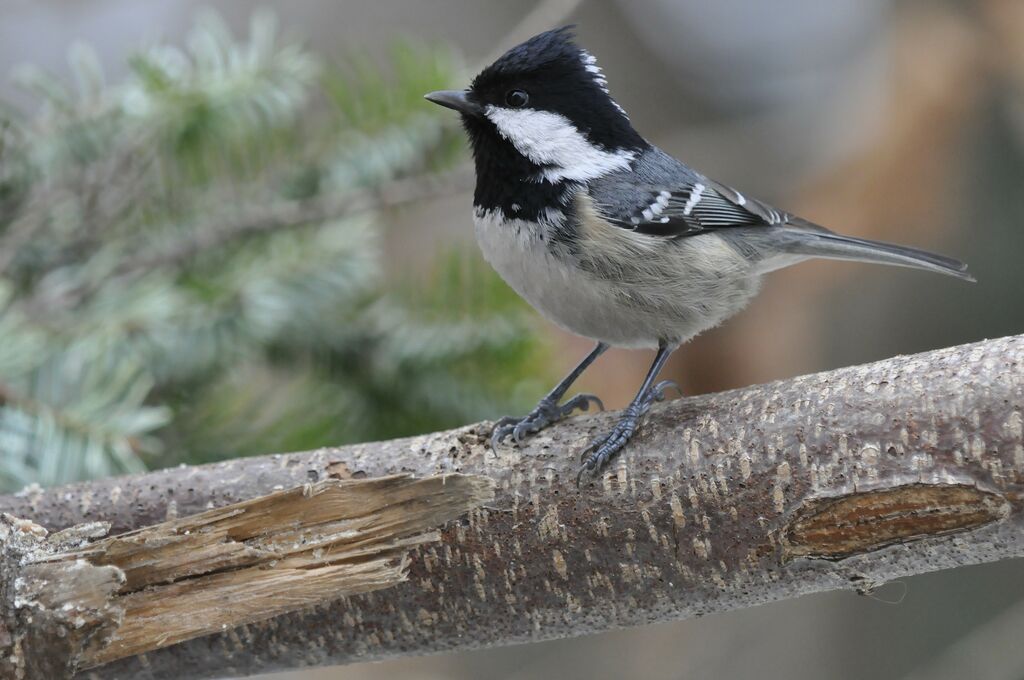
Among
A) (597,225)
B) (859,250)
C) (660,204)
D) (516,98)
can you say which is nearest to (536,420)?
(597,225)

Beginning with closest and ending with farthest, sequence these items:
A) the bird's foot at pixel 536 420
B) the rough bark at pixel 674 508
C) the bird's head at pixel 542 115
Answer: the rough bark at pixel 674 508 < the bird's foot at pixel 536 420 < the bird's head at pixel 542 115

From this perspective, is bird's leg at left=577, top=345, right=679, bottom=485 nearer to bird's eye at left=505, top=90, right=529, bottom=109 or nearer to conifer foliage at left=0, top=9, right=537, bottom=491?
conifer foliage at left=0, top=9, right=537, bottom=491

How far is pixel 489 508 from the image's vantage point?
4.00 ft

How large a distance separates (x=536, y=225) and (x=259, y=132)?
1.82 feet

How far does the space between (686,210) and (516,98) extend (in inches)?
14.6

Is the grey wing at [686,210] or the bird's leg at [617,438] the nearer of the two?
the bird's leg at [617,438]

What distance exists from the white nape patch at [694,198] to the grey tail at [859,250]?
0.60ft

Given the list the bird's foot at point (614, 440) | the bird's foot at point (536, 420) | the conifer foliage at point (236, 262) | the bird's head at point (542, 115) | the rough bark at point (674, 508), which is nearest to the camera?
the rough bark at point (674, 508)

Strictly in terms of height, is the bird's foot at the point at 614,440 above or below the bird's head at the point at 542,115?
below

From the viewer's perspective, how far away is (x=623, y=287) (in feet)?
5.17

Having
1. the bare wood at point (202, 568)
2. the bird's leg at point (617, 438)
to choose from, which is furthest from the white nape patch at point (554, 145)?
the bare wood at point (202, 568)

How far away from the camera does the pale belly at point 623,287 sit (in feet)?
5.10

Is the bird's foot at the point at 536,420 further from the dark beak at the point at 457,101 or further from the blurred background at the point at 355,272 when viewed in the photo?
the dark beak at the point at 457,101

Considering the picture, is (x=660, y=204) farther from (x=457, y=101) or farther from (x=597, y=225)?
(x=457, y=101)
